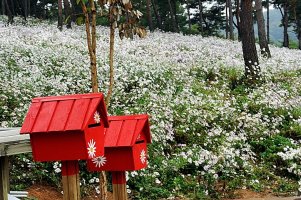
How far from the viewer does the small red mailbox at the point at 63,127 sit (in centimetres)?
341

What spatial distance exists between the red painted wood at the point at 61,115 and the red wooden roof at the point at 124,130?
0.75 meters

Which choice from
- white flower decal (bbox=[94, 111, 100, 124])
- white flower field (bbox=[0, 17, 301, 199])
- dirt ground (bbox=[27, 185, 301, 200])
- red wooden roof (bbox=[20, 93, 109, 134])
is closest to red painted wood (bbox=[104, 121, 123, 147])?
white flower decal (bbox=[94, 111, 100, 124])

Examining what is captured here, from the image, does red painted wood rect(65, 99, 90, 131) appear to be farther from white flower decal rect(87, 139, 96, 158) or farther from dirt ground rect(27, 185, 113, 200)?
dirt ground rect(27, 185, 113, 200)

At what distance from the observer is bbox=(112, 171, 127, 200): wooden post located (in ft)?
13.4

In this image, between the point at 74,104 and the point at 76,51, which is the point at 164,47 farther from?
the point at 74,104

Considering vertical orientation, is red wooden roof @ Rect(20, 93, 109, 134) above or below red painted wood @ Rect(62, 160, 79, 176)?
above

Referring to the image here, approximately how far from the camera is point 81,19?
6.09 m

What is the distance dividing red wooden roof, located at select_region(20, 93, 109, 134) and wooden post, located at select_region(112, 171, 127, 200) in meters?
0.87

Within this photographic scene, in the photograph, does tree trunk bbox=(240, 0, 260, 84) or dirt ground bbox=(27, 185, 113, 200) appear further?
tree trunk bbox=(240, 0, 260, 84)

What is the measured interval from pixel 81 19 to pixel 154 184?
4.41m

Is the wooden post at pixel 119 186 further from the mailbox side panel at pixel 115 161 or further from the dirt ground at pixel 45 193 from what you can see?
the dirt ground at pixel 45 193

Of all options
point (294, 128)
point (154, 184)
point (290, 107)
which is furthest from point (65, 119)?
point (290, 107)

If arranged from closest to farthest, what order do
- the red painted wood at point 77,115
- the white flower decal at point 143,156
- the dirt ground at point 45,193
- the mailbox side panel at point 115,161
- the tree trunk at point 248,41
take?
the red painted wood at point 77,115 → the mailbox side panel at point 115,161 → the white flower decal at point 143,156 → the dirt ground at point 45,193 → the tree trunk at point 248,41

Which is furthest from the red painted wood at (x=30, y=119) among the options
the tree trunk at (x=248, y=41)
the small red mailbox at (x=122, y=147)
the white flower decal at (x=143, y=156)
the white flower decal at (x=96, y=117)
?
the tree trunk at (x=248, y=41)
